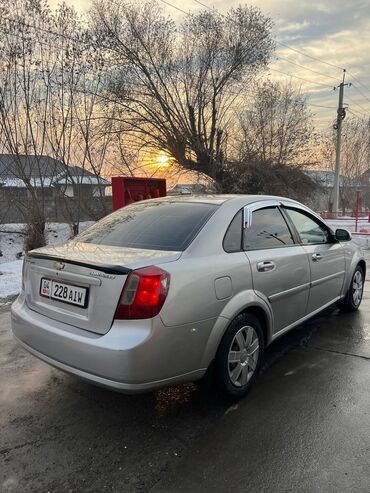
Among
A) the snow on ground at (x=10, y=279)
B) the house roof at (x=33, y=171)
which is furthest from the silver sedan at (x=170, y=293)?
the house roof at (x=33, y=171)

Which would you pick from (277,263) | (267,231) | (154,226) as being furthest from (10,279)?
(277,263)

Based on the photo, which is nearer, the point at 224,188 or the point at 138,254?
the point at 138,254

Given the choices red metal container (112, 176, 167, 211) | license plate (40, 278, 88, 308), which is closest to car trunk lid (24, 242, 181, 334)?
license plate (40, 278, 88, 308)

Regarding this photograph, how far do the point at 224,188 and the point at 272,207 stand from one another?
550 inches

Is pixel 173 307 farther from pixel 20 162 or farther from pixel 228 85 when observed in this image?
pixel 228 85

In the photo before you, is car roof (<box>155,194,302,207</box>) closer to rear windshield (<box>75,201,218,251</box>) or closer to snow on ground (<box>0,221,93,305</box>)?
rear windshield (<box>75,201,218,251</box>)

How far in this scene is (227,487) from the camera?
2.18m

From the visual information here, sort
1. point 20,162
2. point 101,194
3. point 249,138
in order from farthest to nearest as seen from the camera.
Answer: point 249,138 → point 101,194 → point 20,162

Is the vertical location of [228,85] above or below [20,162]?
above

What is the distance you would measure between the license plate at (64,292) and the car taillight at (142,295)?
318 millimetres

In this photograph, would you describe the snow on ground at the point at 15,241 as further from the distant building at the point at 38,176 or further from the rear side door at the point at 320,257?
the rear side door at the point at 320,257

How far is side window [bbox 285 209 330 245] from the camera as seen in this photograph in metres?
4.05

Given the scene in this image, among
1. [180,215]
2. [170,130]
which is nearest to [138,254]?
[180,215]

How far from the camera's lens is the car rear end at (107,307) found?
7.94ft
